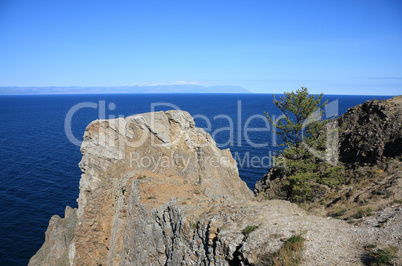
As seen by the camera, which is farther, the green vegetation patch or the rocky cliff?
the rocky cliff

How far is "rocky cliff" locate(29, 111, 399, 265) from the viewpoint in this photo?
56.4ft

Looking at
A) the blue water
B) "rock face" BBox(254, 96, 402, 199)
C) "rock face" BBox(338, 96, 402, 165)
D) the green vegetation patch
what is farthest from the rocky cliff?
"rock face" BBox(338, 96, 402, 165)

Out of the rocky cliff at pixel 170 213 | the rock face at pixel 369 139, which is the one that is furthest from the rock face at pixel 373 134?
the rocky cliff at pixel 170 213

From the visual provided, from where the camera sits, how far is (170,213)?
Result: 76.8 feet

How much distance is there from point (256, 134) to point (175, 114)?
207 feet

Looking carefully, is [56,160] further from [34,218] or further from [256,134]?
[256,134]

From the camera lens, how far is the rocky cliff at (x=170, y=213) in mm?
17203

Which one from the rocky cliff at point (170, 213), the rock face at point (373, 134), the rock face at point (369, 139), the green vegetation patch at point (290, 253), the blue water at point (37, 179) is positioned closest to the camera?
the green vegetation patch at point (290, 253)

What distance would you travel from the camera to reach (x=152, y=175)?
29812 millimetres

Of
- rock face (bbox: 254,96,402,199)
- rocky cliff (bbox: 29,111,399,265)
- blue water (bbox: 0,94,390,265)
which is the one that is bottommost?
blue water (bbox: 0,94,390,265)

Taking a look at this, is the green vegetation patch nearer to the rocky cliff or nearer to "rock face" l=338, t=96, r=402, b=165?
the rocky cliff

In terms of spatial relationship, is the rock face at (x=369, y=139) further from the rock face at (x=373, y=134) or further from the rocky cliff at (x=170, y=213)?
the rocky cliff at (x=170, y=213)

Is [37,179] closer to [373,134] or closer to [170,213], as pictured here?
[170,213]

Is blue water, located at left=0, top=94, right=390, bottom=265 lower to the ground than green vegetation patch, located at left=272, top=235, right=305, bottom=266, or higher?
lower
